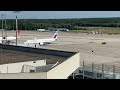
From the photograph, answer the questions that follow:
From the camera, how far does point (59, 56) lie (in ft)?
71.3

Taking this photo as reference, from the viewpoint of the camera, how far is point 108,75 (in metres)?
21.5

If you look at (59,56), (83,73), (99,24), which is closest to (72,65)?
(59,56)

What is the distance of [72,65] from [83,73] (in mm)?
10642
